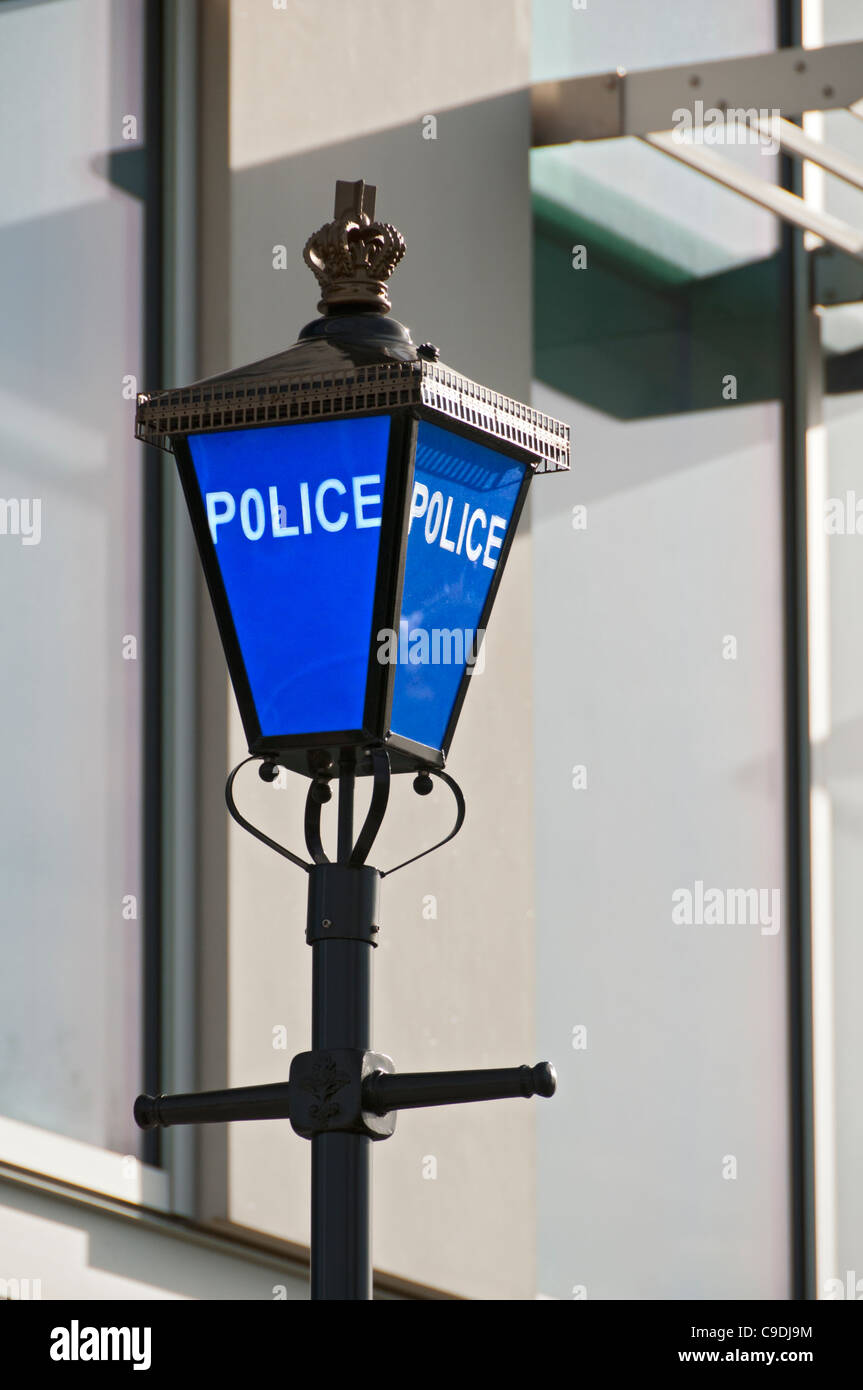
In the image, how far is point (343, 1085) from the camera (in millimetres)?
2119

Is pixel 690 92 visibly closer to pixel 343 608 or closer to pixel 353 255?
pixel 353 255

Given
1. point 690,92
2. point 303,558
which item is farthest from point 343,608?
point 690,92

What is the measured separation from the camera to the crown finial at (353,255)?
239cm

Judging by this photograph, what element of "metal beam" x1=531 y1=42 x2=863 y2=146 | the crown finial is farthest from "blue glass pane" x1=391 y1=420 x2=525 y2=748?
"metal beam" x1=531 y1=42 x2=863 y2=146

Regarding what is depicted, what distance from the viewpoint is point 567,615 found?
6492mm

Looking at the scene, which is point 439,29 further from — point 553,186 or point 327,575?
point 327,575

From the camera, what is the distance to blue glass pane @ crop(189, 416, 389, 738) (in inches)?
85.4

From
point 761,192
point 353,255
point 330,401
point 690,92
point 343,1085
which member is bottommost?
point 343,1085

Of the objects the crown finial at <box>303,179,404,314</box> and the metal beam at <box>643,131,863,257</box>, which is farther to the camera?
the metal beam at <box>643,131,863,257</box>

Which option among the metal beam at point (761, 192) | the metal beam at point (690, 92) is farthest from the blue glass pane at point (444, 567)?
the metal beam at point (761, 192)

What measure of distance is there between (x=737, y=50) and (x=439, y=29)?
2171mm

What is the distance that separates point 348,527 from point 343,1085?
0.55 m

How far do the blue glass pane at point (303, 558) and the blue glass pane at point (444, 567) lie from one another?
Answer: 0.17ft

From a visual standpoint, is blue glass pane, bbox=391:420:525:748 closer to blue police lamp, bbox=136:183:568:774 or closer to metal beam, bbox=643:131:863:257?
blue police lamp, bbox=136:183:568:774
